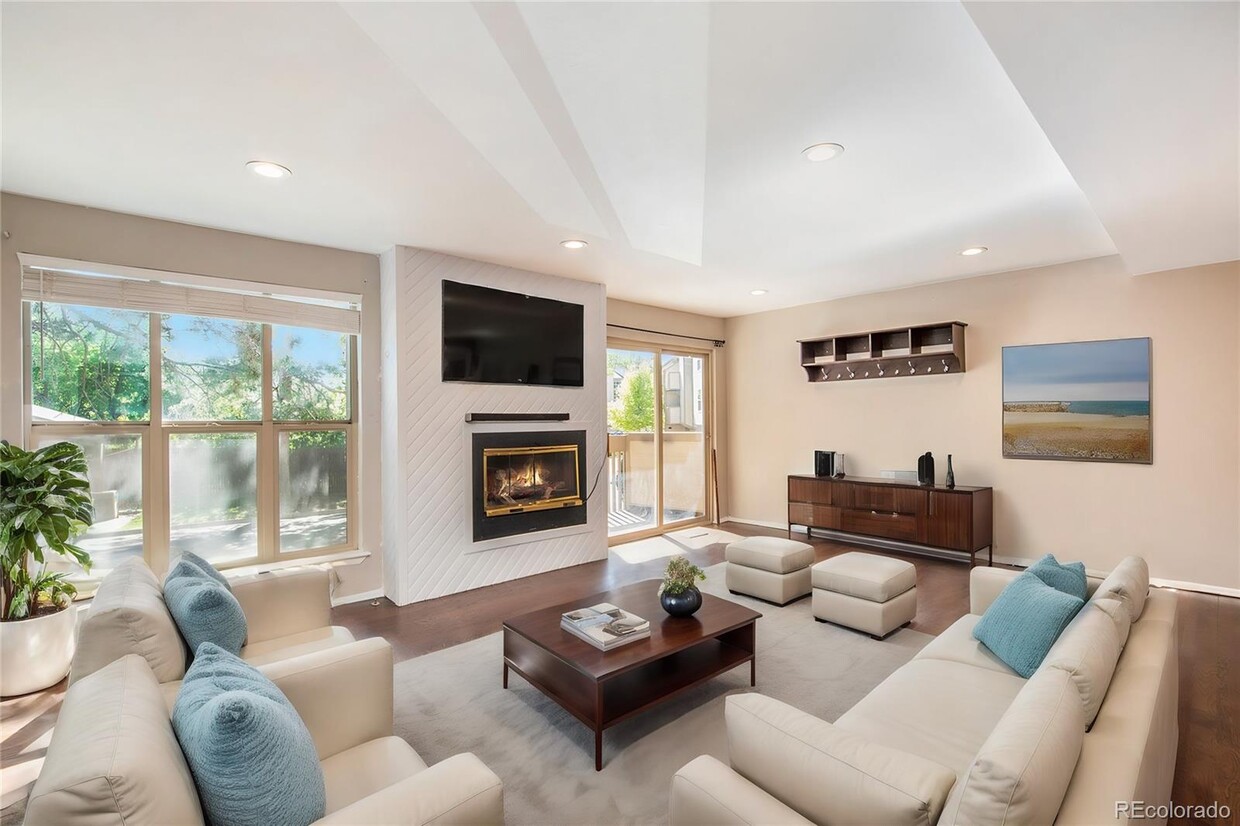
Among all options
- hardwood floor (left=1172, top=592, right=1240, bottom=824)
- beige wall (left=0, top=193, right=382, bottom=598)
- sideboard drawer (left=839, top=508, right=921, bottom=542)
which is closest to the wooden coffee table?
hardwood floor (left=1172, top=592, right=1240, bottom=824)

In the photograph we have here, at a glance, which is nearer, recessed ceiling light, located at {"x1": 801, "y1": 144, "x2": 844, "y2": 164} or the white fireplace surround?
recessed ceiling light, located at {"x1": 801, "y1": 144, "x2": 844, "y2": 164}

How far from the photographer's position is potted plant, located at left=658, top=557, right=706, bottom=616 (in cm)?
277

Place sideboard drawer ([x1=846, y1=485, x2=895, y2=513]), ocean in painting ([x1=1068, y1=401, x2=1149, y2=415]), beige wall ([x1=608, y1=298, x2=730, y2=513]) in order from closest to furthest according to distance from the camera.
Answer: ocean in painting ([x1=1068, y1=401, x2=1149, y2=415])
sideboard drawer ([x1=846, y1=485, x2=895, y2=513])
beige wall ([x1=608, y1=298, x2=730, y2=513])

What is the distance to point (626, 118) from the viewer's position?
95.5 inches

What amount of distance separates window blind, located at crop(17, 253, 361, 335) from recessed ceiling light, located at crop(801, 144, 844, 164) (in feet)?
10.8

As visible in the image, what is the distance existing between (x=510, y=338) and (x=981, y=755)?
14.0ft

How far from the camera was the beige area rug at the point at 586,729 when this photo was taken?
2.04 m

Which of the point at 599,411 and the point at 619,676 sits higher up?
the point at 599,411

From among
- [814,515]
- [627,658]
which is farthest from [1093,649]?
[814,515]

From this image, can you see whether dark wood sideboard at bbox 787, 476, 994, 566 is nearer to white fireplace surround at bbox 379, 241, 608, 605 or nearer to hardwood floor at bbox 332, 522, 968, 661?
hardwood floor at bbox 332, 522, 968, 661

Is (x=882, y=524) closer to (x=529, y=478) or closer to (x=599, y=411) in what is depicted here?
(x=599, y=411)

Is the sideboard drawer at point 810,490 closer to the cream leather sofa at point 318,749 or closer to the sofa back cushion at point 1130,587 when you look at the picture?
the sofa back cushion at point 1130,587

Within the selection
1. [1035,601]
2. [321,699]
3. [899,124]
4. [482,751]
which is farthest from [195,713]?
[899,124]

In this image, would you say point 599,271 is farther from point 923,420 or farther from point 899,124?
point 923,420
